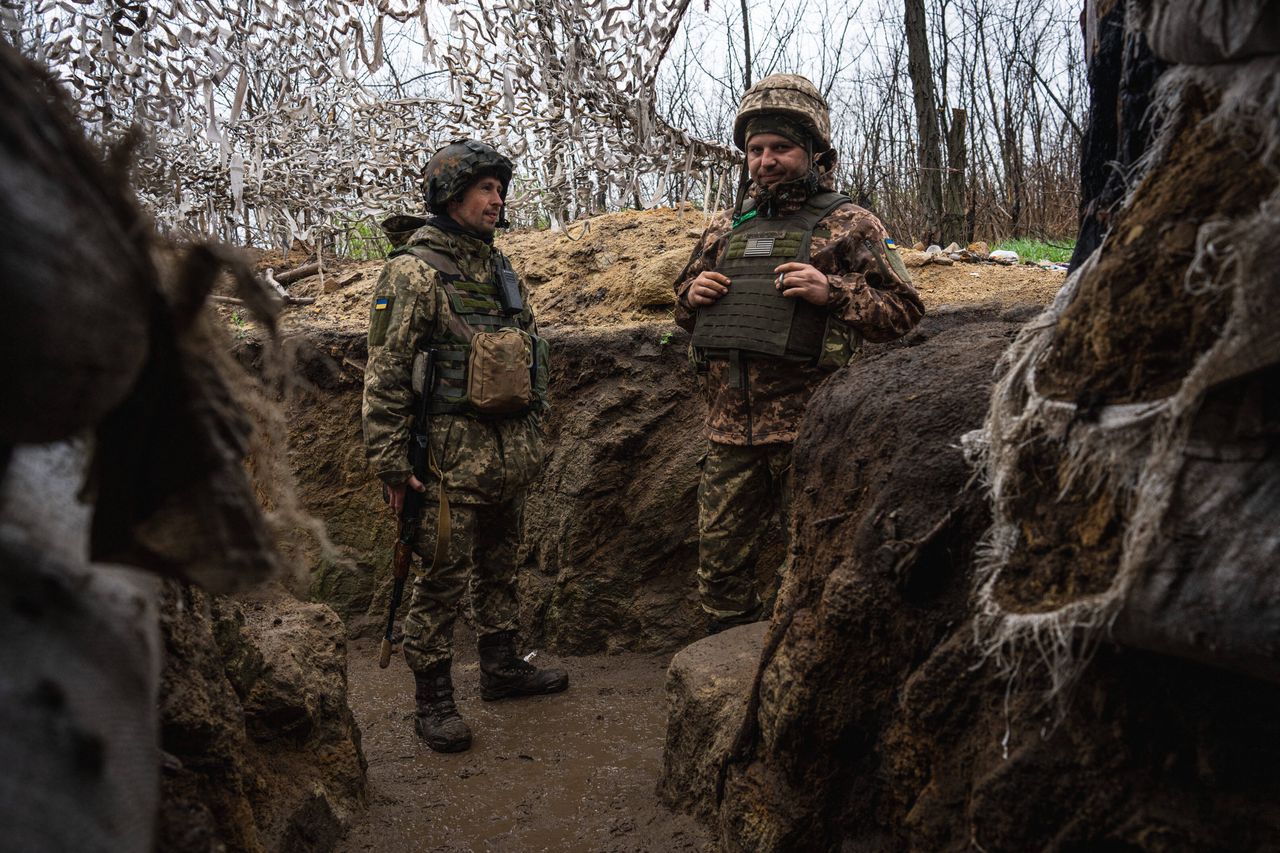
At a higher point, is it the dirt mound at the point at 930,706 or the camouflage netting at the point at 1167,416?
the camouflage netting at the point at 1167,416

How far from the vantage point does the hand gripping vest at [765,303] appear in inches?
133

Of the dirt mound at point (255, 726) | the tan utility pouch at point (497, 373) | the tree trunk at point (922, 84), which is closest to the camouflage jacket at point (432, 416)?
the tan utility pouch at point (497, 373)

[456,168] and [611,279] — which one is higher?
[456,168]

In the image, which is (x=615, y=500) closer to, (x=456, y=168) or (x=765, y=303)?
(x=765, y=303)

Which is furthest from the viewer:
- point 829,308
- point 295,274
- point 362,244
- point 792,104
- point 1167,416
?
point 362,244

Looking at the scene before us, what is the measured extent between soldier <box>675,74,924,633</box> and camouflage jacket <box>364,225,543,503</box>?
85 centimetres

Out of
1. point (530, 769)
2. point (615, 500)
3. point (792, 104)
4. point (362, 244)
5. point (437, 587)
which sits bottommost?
point (530, 769)

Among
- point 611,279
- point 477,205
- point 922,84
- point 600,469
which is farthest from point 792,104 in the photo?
point 922,84

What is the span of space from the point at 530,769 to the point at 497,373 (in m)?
1.56

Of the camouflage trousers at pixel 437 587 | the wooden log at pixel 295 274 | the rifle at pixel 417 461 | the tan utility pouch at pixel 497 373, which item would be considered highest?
the wooden log at pixel 295 274

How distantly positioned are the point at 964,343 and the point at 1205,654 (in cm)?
127

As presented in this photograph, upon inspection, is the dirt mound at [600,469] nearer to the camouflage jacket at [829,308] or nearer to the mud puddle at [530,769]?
the mud puddle at [530,769]

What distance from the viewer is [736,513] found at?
355 centimetres

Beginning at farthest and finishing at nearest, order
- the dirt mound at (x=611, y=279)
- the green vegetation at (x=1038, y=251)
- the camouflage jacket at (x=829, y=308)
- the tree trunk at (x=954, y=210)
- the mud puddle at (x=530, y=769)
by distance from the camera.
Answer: the tree trunk at (x=954, y=210)
the green vegetation at (x=1038, y=251)
the dirt mound at (x=611, y=279)
the camouflage jacket at (x=829, y=308)
the mud puddle at (x=530, y=769)
